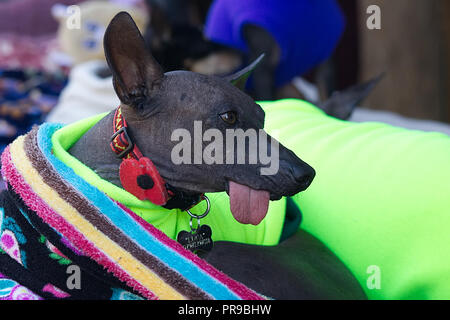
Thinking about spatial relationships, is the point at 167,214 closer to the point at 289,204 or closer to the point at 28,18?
the point at 289,204

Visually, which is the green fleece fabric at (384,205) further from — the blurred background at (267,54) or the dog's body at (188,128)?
the blurred background at (267,54)

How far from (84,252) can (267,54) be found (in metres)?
1.87

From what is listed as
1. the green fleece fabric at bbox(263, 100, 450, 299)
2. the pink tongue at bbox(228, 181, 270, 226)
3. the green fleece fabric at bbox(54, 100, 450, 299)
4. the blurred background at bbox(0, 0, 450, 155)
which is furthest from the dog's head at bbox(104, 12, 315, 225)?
the blurred background at bbox(0, 0, 450, 155)

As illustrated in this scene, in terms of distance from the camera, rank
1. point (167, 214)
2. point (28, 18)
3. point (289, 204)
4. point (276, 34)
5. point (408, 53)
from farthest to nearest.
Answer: point (28, 18) < point (408, 53) < point (276, 34) < point (289, 204) < point (167, 214)

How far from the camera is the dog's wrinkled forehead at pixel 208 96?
102 cm

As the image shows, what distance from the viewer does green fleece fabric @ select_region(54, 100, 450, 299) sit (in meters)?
1.13

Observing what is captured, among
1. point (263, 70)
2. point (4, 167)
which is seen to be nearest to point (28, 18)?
point (263, 70)

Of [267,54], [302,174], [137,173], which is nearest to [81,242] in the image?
[137,173]

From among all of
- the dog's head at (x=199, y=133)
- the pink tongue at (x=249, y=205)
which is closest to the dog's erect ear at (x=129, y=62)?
the dog's head at (x=199, y=133)

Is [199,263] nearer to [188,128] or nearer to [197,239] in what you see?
[197,239]

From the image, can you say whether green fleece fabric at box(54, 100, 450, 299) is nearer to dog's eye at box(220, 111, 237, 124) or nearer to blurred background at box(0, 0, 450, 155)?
dog's eye at box(220, 111, 237, 124)

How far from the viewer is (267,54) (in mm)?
2705
